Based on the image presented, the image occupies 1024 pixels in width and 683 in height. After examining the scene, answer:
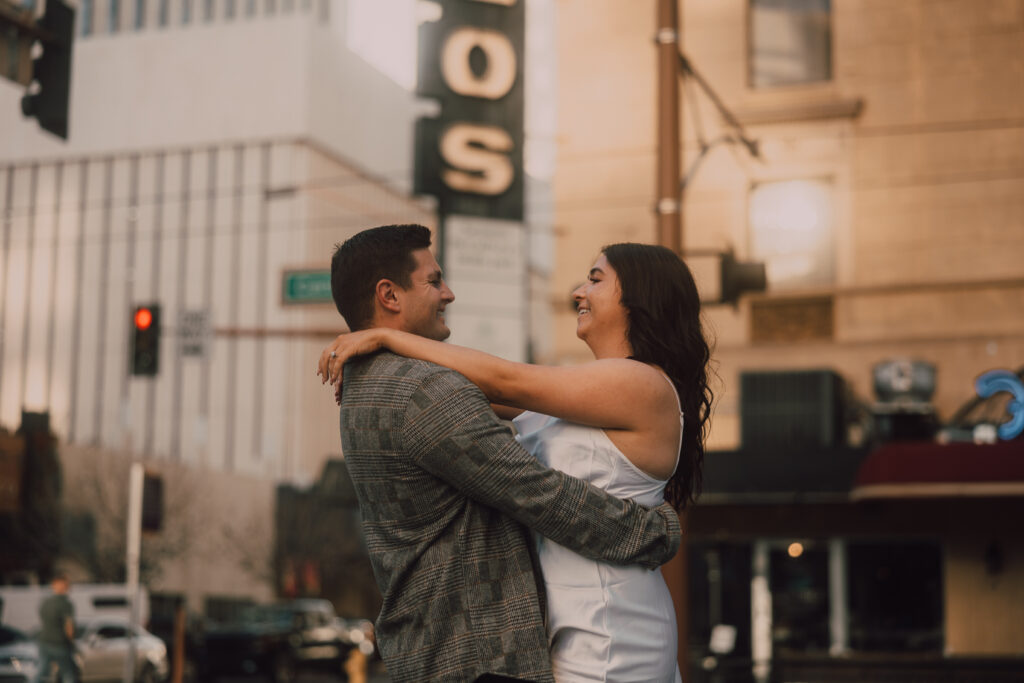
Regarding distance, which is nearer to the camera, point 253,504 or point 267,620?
point 267,620

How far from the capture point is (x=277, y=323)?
86500 millimetres

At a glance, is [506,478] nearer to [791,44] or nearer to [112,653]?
[791,44]

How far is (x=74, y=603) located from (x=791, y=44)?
48.2ft

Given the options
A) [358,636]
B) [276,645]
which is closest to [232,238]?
[358,636]

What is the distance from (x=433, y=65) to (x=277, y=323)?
70.4 m

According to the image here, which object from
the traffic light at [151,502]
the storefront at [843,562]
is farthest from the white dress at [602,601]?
the storefront at [843,562]

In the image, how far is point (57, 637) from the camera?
16094 millimetres

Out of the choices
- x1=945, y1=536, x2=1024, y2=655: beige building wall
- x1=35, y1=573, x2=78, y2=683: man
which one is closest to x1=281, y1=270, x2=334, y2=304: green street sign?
x1=35, y1=573, x2=78, y2=683: man

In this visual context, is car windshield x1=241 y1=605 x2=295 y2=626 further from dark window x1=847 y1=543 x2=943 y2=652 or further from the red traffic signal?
dark window x1=847 y1=543 x2=943 y2=652

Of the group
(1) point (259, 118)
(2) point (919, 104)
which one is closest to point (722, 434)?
(2) point (919, 104)

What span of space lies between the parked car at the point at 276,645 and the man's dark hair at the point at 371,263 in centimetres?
2401

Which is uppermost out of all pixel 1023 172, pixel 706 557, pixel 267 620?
pixel 1023 172

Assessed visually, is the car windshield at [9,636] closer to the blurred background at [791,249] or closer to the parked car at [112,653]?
the blurred background at [791,249]

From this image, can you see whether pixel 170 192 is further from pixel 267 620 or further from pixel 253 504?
pixel 267 620
